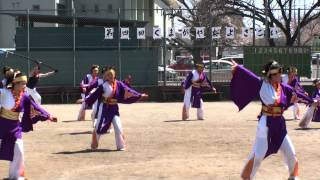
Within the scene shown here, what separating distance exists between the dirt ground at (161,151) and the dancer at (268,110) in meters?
0.89

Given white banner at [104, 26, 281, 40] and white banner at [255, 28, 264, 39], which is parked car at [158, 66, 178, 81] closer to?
white banner at [104, 26, 281, 40]

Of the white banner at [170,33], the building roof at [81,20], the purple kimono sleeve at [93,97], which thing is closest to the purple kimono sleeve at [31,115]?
the purple kimono sleeve at [93,97]

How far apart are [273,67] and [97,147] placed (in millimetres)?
5181

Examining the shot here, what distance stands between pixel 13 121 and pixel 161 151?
3.66m

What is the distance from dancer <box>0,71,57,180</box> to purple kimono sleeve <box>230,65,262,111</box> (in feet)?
10.7

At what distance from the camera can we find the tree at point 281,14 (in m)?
29.6

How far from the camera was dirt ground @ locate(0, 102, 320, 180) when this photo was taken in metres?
9.72

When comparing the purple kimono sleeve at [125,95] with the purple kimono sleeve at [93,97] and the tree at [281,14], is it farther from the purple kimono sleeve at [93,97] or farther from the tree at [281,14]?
the tree at [281,14]

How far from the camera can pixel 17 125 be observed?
9398 mm

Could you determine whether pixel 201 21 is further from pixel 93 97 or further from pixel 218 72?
pixel 93 97

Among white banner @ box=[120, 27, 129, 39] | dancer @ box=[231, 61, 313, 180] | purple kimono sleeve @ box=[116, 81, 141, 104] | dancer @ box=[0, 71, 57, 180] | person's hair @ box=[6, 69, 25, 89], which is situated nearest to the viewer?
dancer @ box=[231, 61, 313, 180]

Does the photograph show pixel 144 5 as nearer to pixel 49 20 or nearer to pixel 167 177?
pixel 49 20

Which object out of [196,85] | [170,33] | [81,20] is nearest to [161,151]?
[196,85]

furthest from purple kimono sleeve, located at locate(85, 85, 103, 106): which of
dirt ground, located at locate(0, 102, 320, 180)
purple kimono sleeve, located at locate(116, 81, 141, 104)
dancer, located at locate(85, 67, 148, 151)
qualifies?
dirt ground, located at locate(0, 102, 320, 180)
